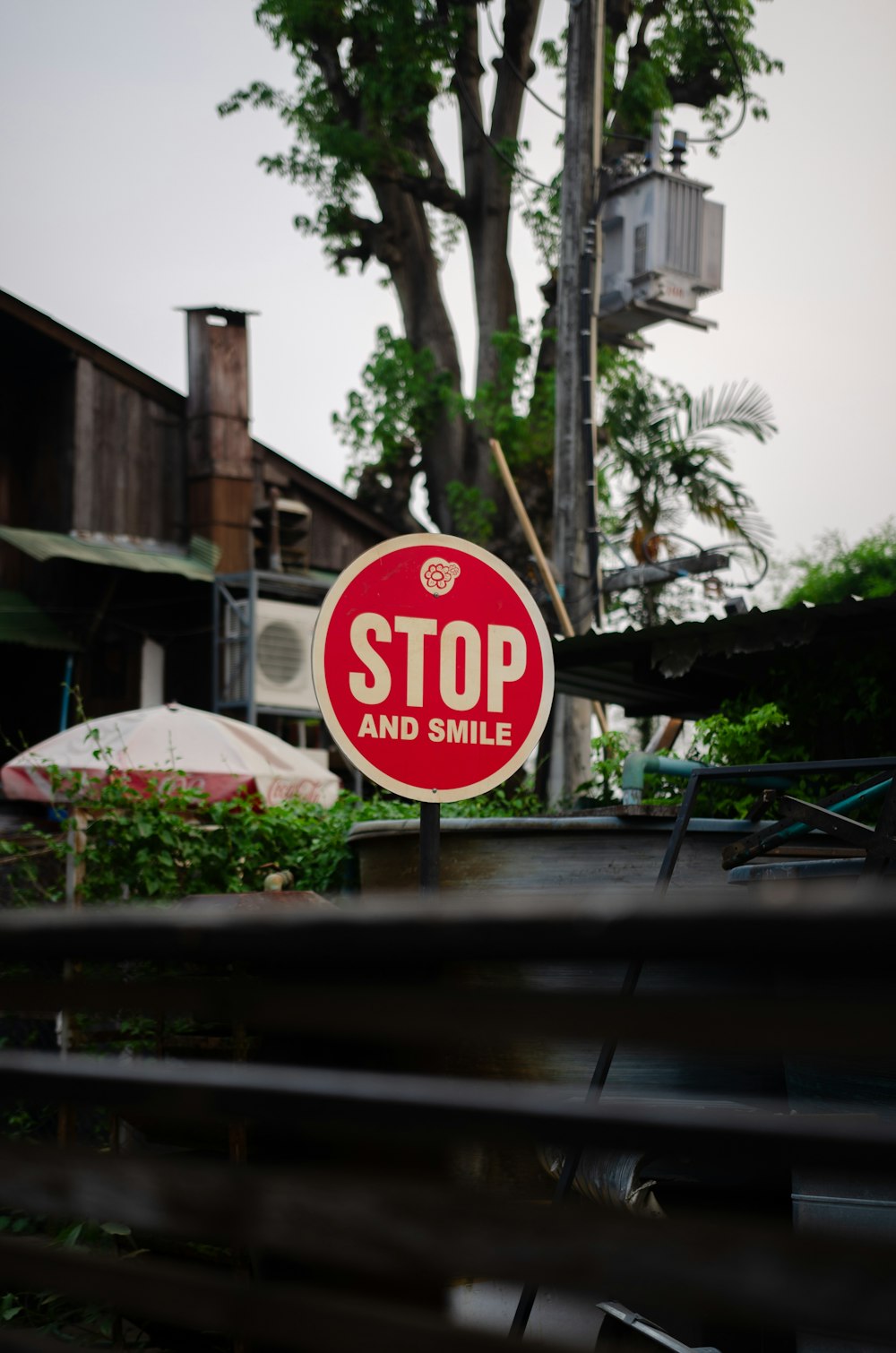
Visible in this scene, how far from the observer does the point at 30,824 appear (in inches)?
272

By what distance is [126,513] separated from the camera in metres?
19.7

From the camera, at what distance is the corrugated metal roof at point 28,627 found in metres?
18.6

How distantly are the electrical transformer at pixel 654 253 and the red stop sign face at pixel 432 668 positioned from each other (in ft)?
29.9

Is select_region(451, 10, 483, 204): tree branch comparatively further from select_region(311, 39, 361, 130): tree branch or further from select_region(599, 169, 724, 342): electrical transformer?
select_region(599, 169, 724, 342): electrical transformer

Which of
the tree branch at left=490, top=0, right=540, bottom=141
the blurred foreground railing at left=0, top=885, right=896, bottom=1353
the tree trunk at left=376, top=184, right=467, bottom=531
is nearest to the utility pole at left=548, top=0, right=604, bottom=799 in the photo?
the tree branch at left=490, top=0, right=540, bottom=141

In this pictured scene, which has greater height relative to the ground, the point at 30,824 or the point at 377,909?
the point at 377,909

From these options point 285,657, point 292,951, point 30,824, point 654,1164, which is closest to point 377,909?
point 292,951

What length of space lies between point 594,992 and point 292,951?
19 cm

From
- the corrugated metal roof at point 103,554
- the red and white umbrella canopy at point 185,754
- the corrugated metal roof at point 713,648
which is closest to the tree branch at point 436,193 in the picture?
the corrugated metal roof at point 103,554

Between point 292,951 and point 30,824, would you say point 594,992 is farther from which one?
point 30,824

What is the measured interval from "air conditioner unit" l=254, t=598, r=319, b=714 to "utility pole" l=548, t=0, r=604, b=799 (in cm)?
719

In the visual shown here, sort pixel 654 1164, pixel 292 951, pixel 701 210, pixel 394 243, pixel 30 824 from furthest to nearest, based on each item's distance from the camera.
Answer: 1. pixel 394 243
2. pixel 701 210
3. pixel 30 824
4. pixel 654 1164
5. pixel 292 951

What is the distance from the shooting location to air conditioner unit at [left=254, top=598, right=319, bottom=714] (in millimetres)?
18797

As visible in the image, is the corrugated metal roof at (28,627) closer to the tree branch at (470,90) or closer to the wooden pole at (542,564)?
the wooden pole at (542,564)
